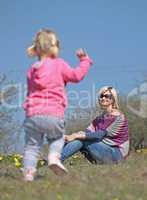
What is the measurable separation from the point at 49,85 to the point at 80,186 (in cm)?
138

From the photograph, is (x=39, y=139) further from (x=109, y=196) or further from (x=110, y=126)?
(x=110, y=126)

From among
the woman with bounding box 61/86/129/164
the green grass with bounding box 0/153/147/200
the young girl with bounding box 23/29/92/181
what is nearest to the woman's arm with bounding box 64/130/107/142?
the woman with bounding box 61/86/129/164

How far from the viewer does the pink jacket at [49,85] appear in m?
5.89

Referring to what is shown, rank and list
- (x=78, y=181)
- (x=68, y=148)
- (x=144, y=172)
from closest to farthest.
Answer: (x=78, y=181) → (x=144, y=172) → (x=68, y=148)

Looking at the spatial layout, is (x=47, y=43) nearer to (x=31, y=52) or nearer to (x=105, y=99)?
(x=31, y=52)

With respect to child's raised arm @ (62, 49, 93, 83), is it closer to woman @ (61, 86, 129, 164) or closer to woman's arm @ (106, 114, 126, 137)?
woman @ (61, 86, 129, 164)

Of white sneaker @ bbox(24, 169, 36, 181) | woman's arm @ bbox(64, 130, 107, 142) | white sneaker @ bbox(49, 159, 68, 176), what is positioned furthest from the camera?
woman's arm @ bbox(64, 130, 107, 142)

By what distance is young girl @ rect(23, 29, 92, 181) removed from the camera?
5863mm

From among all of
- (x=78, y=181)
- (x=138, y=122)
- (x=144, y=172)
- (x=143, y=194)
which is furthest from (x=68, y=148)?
(x=138, y=122)

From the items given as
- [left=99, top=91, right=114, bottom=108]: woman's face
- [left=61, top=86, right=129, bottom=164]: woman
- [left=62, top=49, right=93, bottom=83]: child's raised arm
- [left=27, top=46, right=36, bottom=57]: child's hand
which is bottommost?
[left=61, top=86, right=129, bottom=164]: woman

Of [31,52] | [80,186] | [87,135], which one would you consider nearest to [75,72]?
[31,52]

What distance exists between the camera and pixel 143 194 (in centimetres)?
452

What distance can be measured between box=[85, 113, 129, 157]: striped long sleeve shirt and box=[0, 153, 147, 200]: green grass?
2.24m

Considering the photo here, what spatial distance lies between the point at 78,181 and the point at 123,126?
346cm
